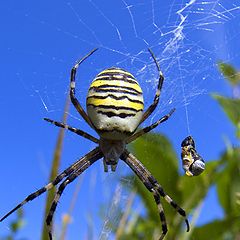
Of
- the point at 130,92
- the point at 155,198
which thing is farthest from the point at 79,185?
the point at 130,92

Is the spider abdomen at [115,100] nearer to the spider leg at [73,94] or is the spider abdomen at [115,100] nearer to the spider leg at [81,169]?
the spider leg at [73,94]

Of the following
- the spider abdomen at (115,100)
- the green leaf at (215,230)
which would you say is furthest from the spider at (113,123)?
the green leaf at (215,230)

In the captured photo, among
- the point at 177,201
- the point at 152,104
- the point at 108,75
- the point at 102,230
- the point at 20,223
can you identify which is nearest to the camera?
the point at 108,75

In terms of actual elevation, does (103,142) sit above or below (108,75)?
below

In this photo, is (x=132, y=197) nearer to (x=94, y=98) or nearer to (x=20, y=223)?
(x=94, y=98)

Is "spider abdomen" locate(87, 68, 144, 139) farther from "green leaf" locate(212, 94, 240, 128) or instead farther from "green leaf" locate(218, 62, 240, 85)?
"green leaf" locate(218, 62, 240, 85)

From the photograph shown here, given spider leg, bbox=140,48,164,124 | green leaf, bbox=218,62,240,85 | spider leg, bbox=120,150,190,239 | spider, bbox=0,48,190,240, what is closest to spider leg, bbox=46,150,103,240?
spider, bbox=0,48,190,240

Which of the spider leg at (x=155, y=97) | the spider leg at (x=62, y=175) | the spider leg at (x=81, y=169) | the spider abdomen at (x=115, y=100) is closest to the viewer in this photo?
the spider abdomen at (x=115, y=100)
